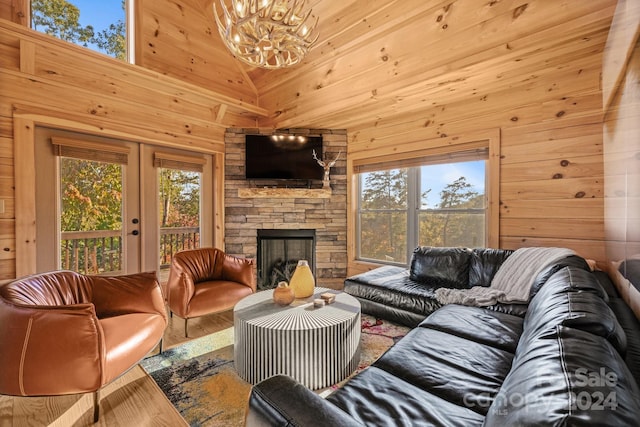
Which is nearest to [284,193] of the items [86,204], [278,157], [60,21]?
[278,157]

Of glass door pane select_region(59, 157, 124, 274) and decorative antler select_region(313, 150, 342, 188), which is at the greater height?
decorative antler select_region(313, 150, 342, 188)

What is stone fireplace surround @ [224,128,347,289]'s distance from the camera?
409 cm

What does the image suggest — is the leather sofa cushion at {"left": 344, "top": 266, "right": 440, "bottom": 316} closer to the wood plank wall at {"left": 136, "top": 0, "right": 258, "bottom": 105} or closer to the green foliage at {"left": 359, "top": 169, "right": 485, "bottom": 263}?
the green foliage at {"left": 359, "top": 169, "right": 485, "bottom": 263}

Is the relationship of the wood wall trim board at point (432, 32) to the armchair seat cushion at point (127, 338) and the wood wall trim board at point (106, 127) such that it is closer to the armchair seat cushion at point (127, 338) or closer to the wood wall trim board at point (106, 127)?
the wood wall trim board at point (106, 127)

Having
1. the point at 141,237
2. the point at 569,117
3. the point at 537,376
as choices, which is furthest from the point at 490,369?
the point at 141,237

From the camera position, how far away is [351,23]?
2912 mm

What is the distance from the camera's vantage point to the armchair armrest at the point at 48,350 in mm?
1363

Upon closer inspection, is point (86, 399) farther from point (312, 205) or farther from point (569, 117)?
point (569, 117)

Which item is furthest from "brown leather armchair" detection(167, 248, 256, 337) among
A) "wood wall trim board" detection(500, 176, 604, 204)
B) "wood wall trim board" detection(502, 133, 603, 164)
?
"wood wall trim board" detection(502, 133, 603, 164)

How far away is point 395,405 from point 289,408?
0.49 meters

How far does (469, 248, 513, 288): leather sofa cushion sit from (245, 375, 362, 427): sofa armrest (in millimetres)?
2330

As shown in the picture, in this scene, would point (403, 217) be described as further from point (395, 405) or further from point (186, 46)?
point (186, 46)

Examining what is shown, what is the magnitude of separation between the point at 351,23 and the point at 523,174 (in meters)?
2.42

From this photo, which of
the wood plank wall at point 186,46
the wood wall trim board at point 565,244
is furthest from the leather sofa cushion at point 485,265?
the wood plank wall at point 186,46
